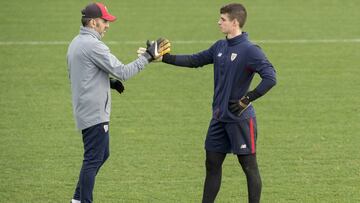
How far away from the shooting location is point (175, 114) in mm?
13805

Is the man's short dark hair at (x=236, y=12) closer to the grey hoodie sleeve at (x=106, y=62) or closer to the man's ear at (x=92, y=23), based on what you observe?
the grey hoodie sleeve at (x=106, y=62)

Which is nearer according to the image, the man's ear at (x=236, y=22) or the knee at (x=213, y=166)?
the man's ear at (x=236, y=22)

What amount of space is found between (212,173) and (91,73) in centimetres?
159

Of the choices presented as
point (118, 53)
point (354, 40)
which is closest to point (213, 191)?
point (118, 53)

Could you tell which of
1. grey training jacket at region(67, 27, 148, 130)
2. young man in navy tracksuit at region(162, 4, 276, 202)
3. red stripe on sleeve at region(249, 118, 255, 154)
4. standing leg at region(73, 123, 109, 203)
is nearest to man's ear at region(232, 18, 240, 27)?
young man in navy tracksuit at region(162, 4, 276, 202)

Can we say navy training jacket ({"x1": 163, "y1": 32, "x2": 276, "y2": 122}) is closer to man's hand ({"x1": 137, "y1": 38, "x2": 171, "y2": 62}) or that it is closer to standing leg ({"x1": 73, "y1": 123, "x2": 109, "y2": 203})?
man's hand ({"x1": 137, "y1": 38, "x2": 171, "y2": 62})

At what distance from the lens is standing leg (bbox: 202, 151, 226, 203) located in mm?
8945

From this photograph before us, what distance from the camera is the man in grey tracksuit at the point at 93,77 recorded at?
28.7 feet

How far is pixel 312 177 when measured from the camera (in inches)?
422

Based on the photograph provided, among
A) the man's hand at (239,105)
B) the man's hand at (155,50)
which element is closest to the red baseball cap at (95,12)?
the man's hand at (155,50)

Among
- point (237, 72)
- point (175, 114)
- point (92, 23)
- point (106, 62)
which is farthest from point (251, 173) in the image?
point (175, 114)

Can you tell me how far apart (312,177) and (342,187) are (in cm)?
50

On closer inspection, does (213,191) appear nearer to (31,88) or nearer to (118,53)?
Result: (31,88)

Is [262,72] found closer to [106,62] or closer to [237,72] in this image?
[237,72]
